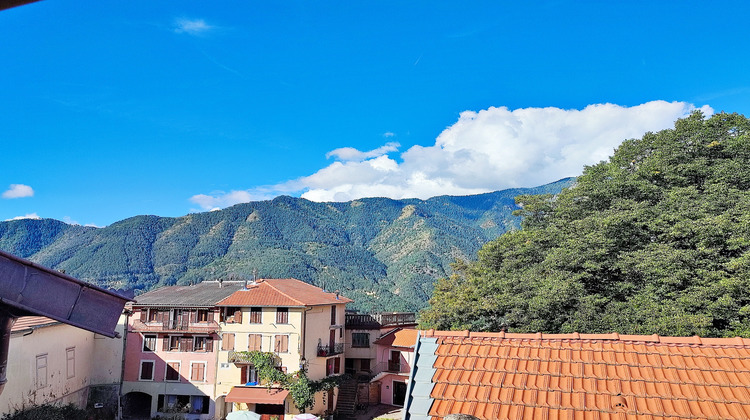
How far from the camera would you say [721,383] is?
190 inches

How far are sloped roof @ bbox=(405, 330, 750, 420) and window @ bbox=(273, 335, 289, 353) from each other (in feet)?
91.4

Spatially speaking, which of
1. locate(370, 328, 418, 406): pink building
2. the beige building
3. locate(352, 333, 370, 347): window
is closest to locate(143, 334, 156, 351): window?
the beige building

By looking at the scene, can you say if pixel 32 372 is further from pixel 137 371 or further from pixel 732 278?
pixel 732 278

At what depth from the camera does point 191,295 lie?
3784cm

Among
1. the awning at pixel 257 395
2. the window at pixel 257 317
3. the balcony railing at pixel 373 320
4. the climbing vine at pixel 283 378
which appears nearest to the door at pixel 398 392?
the balcony railing at pixel 373 320

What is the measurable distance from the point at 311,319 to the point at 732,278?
24.8 meters

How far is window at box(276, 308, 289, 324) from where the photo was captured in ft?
106

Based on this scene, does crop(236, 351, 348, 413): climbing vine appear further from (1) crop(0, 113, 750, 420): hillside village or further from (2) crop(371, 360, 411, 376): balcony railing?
(2) crop(371, 360, 411, 376): balcony railing

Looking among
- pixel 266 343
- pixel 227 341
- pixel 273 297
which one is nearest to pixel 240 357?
pixel 227 341

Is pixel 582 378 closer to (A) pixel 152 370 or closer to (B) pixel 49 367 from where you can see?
(B) pixel 49 367

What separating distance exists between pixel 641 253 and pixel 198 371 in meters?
28.8

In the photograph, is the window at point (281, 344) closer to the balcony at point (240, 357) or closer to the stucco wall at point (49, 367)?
the balcony at point (240, 357)

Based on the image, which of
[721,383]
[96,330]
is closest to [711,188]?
[721,383]

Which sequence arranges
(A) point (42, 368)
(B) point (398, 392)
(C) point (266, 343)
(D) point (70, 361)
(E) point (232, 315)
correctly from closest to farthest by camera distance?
(A) point (42, 368) < (D) point (70, 361) < (C) point (266, 343) < (E) point (232, 315) < (B) point (398, 392)
